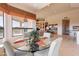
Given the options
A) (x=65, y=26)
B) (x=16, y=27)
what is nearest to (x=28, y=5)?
(x=16, y=27)

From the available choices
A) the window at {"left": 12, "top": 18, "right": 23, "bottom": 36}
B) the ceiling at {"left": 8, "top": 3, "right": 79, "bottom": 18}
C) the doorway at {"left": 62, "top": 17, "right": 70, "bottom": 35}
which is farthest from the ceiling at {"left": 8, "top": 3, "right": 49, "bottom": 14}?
the doorway at {"left": 62, "top": 17, "right": 70, "bottom": 35}

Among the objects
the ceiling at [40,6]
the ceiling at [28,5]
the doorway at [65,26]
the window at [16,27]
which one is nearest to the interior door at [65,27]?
the doorway at [65,26]

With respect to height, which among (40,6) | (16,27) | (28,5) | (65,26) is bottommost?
(16,27)

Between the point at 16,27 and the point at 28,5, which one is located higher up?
the point at 28,5

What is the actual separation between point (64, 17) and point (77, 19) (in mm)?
1134

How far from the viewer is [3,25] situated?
3.91 meters

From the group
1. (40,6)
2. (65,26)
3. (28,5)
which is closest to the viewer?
(28,5)

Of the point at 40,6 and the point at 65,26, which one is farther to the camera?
the point at 65,26

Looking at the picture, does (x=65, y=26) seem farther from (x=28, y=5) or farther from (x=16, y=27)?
(x=28, y=5)

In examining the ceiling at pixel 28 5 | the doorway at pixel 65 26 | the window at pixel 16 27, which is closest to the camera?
the ceiling at pixel 28 5

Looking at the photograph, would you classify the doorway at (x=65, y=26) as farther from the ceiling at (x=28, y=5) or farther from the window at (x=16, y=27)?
the window at (x=16, y=27)

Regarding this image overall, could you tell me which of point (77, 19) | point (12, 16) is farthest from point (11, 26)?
point (77, 19)

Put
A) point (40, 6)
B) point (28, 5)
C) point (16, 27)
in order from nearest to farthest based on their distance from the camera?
point (28, 5) < point (16, 27) < point (40, 6)

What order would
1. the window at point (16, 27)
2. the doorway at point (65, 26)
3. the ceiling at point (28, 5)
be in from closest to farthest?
the ceiling at point (28, 5), the window at point (16, 27), the doorway at point (65, 26)
